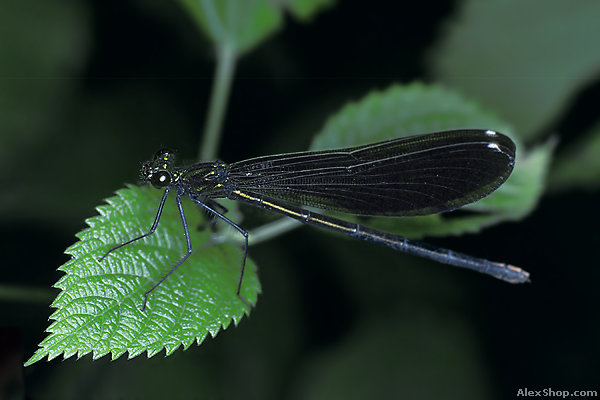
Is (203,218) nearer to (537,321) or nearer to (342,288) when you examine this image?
(342,288)

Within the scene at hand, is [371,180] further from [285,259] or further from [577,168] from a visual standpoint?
[577,168]

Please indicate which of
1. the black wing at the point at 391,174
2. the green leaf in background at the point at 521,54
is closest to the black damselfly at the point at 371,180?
the black wing at the point at 391,174

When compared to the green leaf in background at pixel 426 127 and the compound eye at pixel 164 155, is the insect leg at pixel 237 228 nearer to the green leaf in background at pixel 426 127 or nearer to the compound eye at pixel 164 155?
the compound eye at pixel 164 155

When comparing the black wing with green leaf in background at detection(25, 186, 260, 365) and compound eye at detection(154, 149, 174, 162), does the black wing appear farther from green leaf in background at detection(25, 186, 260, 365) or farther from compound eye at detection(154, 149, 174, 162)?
green leaf in background at detection(25, 186, 260, 365)

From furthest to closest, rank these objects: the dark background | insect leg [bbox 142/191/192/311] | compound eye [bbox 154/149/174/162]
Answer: the dark background
compound eye [bbox 154/149/174/162]
insect leg [bbox 142/191/192/311]

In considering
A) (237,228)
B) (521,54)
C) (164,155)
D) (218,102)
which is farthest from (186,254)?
(521,54)

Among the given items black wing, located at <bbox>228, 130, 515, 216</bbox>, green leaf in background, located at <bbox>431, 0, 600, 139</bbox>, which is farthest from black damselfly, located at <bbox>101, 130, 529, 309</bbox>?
green leaf in background, located at <bbox>431, 0, 600, 139</bbox>
